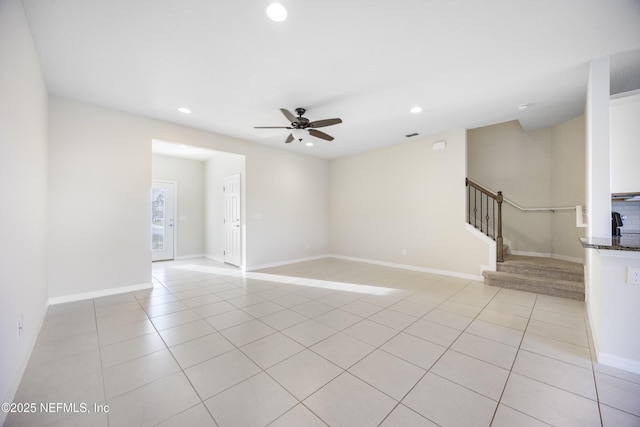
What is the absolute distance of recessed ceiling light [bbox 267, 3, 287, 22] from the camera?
1.90 metres

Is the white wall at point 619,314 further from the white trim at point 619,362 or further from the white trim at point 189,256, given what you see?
the white trim at point 189,256

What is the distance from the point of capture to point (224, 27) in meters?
2.13

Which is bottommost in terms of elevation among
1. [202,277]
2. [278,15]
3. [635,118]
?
[202,277]

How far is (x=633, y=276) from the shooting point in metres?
1.94

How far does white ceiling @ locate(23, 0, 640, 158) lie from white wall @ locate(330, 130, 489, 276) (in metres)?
1.39

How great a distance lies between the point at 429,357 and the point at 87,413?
2.51m

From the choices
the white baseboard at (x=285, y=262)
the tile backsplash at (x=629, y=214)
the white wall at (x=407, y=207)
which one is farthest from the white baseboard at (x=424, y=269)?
the tile backsplash at (x=629, y=214)

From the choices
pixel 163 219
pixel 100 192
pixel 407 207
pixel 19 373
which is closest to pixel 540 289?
pixel 407 207

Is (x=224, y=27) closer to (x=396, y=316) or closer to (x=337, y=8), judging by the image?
(x=337, y=8)

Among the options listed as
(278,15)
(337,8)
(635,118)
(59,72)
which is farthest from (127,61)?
(635,118)

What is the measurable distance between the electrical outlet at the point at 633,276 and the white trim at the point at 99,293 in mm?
5868

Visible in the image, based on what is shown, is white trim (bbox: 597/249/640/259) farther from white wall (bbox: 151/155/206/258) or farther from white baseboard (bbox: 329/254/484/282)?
white wall (bbox: 151/155/206/258)

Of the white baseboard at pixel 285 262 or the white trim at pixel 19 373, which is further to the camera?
the white baseboard at pixel 285 262

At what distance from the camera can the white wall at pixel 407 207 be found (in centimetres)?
477
